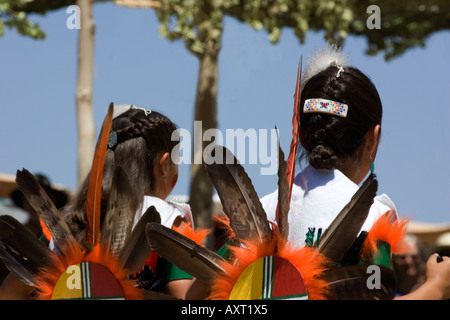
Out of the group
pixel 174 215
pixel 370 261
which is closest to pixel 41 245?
pixel 174 215

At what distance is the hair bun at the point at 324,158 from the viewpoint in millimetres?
1511

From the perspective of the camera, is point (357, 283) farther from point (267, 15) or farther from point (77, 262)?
point (267, 15)

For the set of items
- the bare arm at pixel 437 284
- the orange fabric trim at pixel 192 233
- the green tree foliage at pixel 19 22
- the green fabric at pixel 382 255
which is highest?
the green tree foliage at pixel 19 22

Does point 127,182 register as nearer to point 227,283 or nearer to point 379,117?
point 227,283

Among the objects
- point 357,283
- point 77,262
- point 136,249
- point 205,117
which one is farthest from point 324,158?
point 205,117

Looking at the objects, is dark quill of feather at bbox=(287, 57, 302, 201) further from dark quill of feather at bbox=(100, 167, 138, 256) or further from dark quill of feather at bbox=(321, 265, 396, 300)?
dark quill of feather at bbox=(100, 167, 138, 256)

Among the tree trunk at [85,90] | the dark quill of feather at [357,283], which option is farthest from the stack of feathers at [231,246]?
the tree trunk at [85,90]

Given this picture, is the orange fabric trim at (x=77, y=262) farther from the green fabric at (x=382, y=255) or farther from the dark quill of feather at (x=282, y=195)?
the green fabric at (x=382, y=255)

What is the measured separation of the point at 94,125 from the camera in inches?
196

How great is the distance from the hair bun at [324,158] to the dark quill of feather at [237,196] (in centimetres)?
22

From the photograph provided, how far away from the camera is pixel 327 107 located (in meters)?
1.52

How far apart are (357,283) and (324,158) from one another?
344mm

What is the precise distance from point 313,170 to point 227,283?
0.37m

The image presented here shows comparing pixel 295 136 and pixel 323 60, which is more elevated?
pixel 323 60
